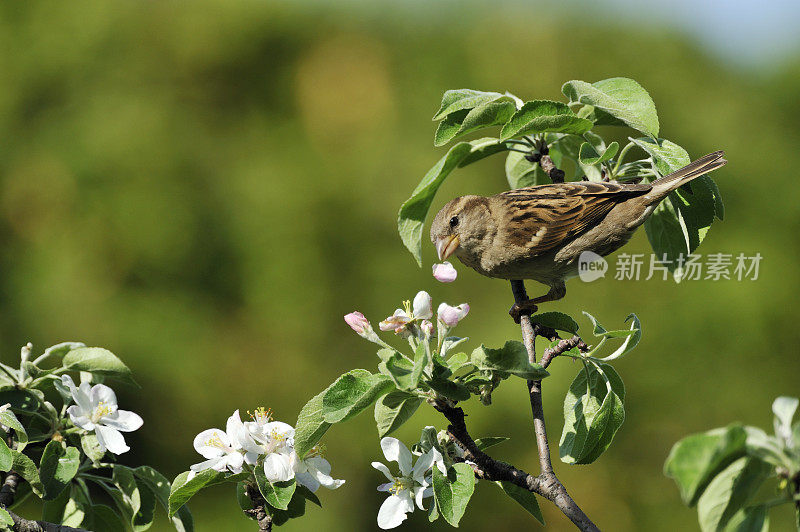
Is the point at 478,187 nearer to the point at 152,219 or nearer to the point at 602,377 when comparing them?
the point at 152,219

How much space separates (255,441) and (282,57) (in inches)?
187

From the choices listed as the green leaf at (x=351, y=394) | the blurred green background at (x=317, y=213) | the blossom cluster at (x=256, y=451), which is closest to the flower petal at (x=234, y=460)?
the blossom cluster at (x=256, y=451)

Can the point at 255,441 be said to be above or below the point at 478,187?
below

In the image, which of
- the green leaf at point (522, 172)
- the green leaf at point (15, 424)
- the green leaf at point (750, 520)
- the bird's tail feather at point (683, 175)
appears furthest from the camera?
the green leaf at point (522, 172)

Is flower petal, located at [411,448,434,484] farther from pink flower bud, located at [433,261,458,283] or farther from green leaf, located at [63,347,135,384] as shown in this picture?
green leaf, located at [63,347,135,384]

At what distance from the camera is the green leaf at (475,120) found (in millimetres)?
1607

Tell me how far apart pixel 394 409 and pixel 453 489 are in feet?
0.63

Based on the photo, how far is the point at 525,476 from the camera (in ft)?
4.73

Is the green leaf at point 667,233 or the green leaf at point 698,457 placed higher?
the green leaf at point 667,233

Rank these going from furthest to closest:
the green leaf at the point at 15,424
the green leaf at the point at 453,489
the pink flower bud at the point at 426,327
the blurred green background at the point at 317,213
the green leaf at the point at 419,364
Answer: the blurred green background at the point at 317,213
the green leaf at the point at 15,424
the pink flower bud at the point at 426,327
the green leaf at the point at 453,489
the green leaf at the point at 419,364

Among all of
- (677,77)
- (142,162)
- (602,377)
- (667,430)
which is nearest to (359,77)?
(142,162)

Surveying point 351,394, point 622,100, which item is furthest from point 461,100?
point 351,394

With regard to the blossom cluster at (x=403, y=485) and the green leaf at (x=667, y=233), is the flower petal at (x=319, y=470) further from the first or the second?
the green leaf at (x=667, y=233)

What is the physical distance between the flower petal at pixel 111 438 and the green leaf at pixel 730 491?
1239 millimetres
